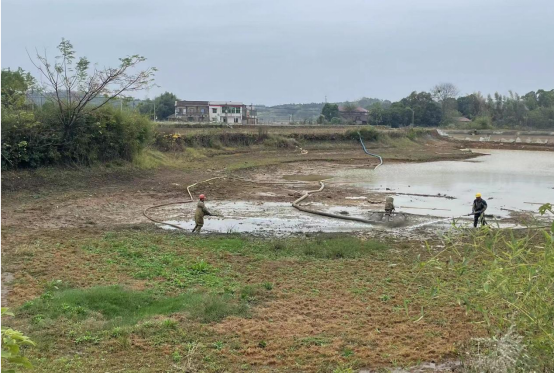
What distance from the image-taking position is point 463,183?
1100 inches

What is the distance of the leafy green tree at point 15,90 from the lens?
21408 mm

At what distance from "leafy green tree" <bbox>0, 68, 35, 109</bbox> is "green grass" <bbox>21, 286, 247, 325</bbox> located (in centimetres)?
1510

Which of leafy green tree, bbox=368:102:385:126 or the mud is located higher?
leafy green tree, bbox=368:102:385:126

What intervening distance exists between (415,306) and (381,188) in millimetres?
17062

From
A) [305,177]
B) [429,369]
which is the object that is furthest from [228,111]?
[429,369]

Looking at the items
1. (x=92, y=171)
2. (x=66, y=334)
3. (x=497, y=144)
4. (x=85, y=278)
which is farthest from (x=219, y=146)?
(x=497, y=144)

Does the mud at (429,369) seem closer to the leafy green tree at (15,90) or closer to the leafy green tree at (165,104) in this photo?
the leafy green tree at (15,90)

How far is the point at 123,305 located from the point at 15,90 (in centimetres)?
1728

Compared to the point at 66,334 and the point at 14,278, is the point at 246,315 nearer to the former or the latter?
the point at 66,334

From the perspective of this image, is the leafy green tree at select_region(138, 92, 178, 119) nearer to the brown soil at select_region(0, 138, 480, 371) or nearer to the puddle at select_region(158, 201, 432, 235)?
the brown soil at select_region(0, 138, 480, 371)

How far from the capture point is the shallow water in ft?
68.8

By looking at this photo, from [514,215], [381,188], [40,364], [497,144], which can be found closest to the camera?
[40,364]

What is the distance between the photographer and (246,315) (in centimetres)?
808

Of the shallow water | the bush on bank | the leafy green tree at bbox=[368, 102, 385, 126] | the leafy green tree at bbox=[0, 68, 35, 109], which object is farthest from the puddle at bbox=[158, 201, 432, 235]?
the leafy green tree at bbox=[368, 102, 385, 126]
